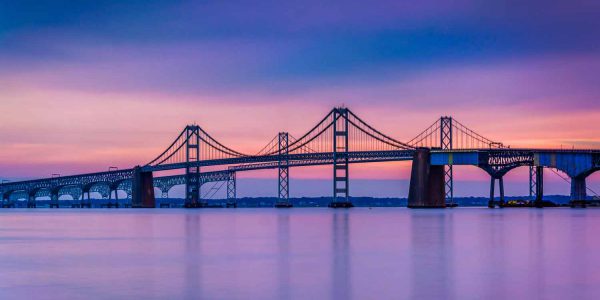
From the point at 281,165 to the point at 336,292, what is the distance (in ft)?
298

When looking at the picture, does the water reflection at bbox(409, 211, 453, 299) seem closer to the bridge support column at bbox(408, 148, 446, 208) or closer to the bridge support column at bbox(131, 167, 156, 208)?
the bridge support column at bbox(408, 148, 446, 208)

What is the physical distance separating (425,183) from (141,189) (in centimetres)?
4522

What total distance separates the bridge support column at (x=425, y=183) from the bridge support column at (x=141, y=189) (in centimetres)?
4077

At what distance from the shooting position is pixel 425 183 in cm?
9788

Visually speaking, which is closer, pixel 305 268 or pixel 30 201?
pixel 305 268

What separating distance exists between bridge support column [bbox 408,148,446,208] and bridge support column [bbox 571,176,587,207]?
14663mm

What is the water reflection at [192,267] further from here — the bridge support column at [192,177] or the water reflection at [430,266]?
the bridge support column at [192,177]

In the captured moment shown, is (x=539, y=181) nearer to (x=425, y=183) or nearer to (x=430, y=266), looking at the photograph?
(x=425, y=183)

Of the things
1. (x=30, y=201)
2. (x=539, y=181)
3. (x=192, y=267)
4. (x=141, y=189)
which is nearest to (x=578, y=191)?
(x=539, y=181)

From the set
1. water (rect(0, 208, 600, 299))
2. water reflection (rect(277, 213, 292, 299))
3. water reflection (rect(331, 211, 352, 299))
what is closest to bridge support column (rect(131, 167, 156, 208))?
water (rect(0, 208, 600, 299))

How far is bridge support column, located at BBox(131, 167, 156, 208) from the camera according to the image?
123250mm

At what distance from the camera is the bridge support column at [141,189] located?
123250 millimetres

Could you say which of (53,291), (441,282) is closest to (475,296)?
(441,282)

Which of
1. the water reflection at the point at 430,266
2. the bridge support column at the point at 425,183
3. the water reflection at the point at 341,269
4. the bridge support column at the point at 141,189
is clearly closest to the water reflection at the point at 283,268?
the water reflection at the point at 341,269
